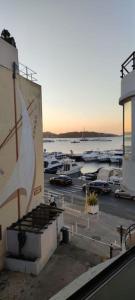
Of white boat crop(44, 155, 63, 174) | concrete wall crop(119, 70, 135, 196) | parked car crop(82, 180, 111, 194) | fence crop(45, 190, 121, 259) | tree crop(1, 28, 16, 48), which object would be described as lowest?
fence crop(45, 190, 121, 259)

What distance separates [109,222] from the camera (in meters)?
18.7

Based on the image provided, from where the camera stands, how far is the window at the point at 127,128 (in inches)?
289

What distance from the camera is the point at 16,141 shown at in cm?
1274

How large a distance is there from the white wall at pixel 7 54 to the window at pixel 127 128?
20.6 feet

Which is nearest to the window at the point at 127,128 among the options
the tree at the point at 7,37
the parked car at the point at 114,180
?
the tree at the point at 7,37

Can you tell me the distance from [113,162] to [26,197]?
5908 centimetres

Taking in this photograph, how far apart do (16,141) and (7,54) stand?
3.68 meters

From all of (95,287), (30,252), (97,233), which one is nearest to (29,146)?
(30,252)

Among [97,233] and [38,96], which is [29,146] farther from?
[97,233]

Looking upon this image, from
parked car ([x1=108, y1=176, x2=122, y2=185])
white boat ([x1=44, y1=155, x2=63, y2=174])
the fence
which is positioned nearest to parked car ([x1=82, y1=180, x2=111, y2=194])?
parked car ([x1=108, y1=176, x2=122, y2=185])

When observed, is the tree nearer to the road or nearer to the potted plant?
the potted plant

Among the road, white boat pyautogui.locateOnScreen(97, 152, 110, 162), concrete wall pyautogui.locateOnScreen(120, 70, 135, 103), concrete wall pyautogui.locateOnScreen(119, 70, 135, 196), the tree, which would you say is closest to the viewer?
concrete wall pyautogui.locateOnScreen(119, 70, 135, 196)

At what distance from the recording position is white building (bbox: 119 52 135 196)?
22.8 feet

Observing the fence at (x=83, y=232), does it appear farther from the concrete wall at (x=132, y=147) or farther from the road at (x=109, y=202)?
the concrete wall at (x=132, y=147)
